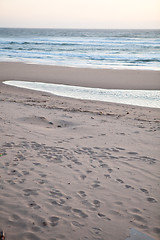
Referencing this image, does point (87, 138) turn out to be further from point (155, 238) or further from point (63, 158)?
point (155, 238)

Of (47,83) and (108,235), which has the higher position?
(47,83)

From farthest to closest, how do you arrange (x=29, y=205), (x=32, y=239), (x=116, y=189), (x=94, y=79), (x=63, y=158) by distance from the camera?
(x=94, y=79), (x=63, y=158), (x=116, y=189), (x=29, y=205), (x=32, y=239)

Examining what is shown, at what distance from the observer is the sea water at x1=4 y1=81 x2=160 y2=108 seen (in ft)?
32.7

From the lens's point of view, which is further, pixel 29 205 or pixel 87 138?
pixel 87 138

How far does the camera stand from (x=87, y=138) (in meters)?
5.79

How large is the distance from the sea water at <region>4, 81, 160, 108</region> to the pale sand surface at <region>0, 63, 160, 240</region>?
6.39ft

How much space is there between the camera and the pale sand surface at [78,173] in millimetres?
3141

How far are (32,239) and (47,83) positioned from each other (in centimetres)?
1123

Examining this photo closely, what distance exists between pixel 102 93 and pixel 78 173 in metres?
7.54

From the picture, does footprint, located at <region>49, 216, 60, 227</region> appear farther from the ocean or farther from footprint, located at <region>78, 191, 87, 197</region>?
the ocean

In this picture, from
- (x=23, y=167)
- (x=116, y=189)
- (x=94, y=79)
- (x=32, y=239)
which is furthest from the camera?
(x=94, y=79)

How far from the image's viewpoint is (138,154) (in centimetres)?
511

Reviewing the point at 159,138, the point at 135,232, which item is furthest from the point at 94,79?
the point at 135,232

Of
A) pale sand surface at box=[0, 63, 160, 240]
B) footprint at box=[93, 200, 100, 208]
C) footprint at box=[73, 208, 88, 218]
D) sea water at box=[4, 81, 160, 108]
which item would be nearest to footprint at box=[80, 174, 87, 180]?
pale sand surface at box=[0, 63, 160, 240]
